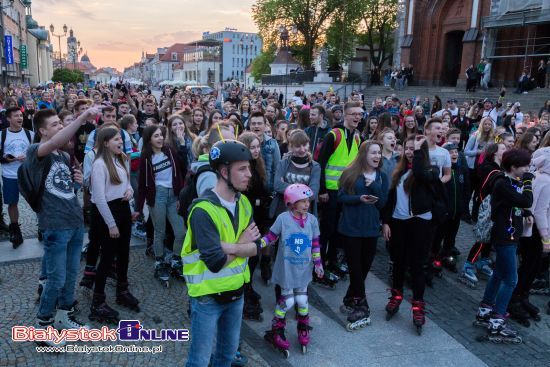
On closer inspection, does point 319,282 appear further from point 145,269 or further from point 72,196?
point 72,196

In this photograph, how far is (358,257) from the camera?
188 inches

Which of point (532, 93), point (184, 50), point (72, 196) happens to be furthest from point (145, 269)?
Answer: point (184, 50)

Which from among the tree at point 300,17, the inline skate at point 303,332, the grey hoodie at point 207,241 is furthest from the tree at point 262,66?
the grey hoodie at point 207,241

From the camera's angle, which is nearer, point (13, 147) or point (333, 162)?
point (333, 162)

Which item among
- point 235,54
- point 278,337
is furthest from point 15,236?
point 235,54

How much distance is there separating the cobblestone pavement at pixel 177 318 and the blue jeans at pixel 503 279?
404mm

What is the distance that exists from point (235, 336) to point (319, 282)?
2.79m

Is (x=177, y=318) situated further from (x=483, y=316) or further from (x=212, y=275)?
(x=483, y=316)

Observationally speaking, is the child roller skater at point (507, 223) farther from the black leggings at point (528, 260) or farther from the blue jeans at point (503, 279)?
the black leggings at point (528, 260)

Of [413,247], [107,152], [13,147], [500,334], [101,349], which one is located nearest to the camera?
[101,349]

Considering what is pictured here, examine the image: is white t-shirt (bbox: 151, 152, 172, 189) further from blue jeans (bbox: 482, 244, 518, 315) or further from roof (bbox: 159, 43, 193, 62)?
roof (bbox: 159, 43, 193, 62)

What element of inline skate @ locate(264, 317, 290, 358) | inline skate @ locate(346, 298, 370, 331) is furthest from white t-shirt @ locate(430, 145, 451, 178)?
inline skate @ locate(264, 317, 290, 358)

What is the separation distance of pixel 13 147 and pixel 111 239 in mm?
2940

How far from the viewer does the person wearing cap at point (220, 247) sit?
2721 millimetres
